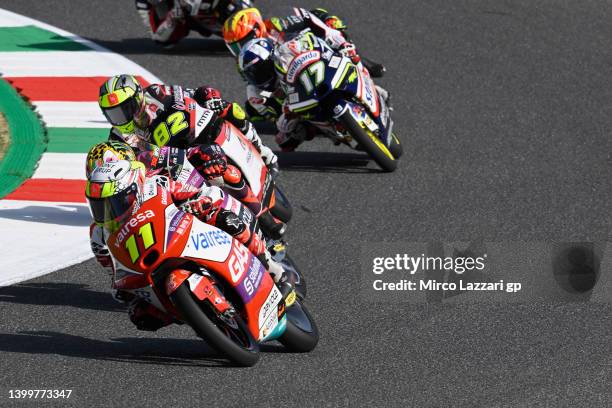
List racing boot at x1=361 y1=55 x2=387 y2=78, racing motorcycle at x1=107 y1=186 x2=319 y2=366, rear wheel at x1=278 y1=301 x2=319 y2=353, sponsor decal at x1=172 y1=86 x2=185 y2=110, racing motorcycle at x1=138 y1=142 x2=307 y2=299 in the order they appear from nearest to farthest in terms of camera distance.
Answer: racing motorcycle at x1=107 y1=186 x2=319 y2=366 < rear wheel at x1=278 y1=301 x2=319 y2=353 < racing motorcycle at x1=138 y1=142 x2=307 y2=299 < sponsor decal at x1=172 y1=86 x2=185 y2=110 < racing boot at x1=361 y1=55 x2=387 y2=78

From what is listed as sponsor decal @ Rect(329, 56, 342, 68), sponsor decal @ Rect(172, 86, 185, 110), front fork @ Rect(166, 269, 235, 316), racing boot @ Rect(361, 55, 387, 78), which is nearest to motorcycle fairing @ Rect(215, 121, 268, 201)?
sponsor decal @ Rect(172, 86, 185, 110)

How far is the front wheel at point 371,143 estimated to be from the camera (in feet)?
37.4

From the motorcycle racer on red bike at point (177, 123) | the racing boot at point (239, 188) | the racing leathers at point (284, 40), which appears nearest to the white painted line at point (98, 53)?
the racing leathers at point (284, 40)

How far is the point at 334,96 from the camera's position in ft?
37.9

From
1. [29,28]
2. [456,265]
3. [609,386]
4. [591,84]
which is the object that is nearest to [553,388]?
[609,386]

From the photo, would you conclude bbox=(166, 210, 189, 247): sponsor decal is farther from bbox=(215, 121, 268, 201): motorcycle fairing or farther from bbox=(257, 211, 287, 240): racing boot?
bbox=(215, 121, 268, 201): motorcycle fairing

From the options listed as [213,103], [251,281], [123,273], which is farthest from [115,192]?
[213,103]

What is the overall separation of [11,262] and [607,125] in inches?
274

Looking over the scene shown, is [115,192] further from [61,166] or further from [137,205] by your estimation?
[61,166]

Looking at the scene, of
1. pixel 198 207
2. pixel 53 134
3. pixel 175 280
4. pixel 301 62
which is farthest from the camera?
pixel 53 134

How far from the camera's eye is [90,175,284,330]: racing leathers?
297 inches

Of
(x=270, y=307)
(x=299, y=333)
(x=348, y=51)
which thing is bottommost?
(x=348, y=51)

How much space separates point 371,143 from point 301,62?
1065mm

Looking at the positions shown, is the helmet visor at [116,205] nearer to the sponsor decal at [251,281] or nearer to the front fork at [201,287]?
the front fork at [201,287]
